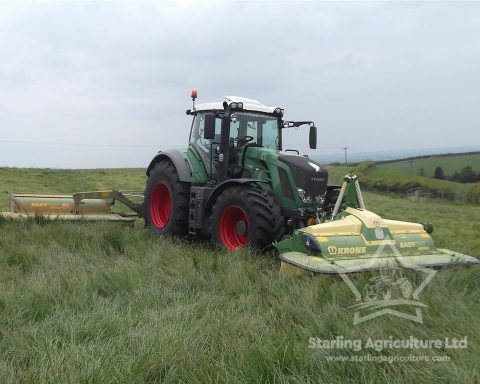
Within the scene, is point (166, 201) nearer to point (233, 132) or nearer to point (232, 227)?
point (233, 132)

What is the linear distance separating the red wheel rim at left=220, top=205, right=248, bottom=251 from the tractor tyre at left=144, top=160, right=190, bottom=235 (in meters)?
1.22

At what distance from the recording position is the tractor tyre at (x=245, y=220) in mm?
6086

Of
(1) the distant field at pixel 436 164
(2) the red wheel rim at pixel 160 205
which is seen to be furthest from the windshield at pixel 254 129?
(1) the distant field at pixel 436 164

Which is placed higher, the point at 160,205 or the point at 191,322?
the point at 160,205

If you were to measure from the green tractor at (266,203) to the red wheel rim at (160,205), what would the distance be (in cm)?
2

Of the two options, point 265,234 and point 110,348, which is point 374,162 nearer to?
point 265,234

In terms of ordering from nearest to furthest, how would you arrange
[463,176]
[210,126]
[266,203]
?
1. [266,203]
2. [210,126]
3. [463,176]

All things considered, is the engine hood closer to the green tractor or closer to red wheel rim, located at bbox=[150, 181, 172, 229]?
the green tractor

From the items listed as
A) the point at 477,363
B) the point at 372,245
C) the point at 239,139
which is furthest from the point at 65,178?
the point at 477,363

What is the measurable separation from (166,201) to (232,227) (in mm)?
2282

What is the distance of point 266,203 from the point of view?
6176 millimetres

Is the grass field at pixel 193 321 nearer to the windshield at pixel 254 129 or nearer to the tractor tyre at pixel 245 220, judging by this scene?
the tractor tyre at pixel 245 220

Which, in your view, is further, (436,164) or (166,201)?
(436,164)

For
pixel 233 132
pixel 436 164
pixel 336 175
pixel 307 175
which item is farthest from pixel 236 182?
pixel 436 164
